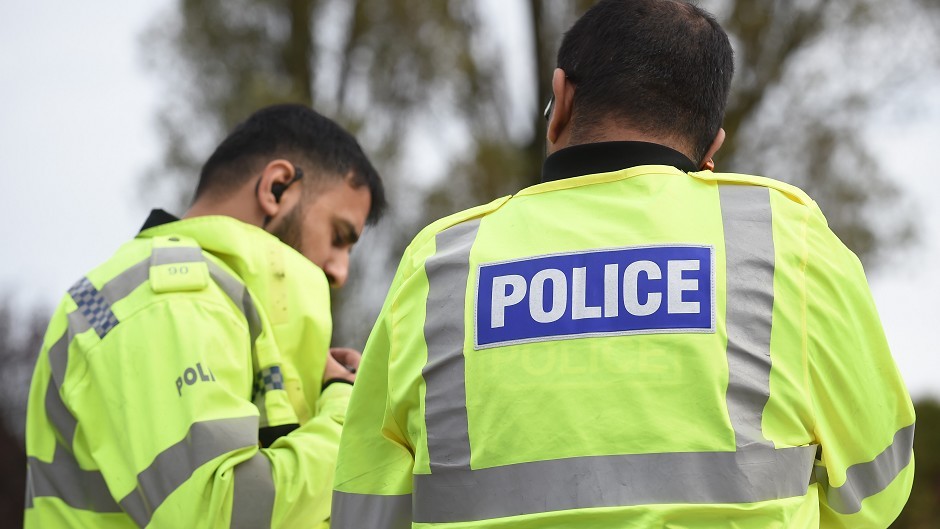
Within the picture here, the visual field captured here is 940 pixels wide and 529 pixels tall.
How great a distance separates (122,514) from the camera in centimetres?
295

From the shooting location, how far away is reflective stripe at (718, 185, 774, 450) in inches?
77.7

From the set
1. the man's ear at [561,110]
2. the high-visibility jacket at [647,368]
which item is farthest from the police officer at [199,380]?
the man's ear at [561,110]

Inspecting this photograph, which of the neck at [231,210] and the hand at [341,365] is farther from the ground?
the neck at [231,210]

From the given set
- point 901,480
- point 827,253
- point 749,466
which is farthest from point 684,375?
point 901,480

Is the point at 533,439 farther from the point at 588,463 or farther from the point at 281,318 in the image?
the point at 281,318

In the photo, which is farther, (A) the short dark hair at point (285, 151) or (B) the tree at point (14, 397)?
(B) the tree at point (14, 397)

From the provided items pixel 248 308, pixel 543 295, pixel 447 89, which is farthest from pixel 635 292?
pixel 447 89

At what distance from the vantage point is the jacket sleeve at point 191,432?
8.84 ft

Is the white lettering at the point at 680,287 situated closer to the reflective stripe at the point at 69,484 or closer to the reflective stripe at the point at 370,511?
the reflective stripe at the point at 370,511

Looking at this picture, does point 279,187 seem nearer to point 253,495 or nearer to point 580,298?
point 253,495

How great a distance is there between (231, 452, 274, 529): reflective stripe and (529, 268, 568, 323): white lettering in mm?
988

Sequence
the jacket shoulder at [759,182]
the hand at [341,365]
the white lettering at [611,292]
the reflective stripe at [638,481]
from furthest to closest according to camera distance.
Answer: the hand at [341,365] → the jacket shoulder at [759,182] → the white lettering at [611,292] → the reflective stripe at [638,481]

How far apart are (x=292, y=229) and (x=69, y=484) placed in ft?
3.25

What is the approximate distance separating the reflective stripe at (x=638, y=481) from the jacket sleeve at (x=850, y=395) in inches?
3.5
